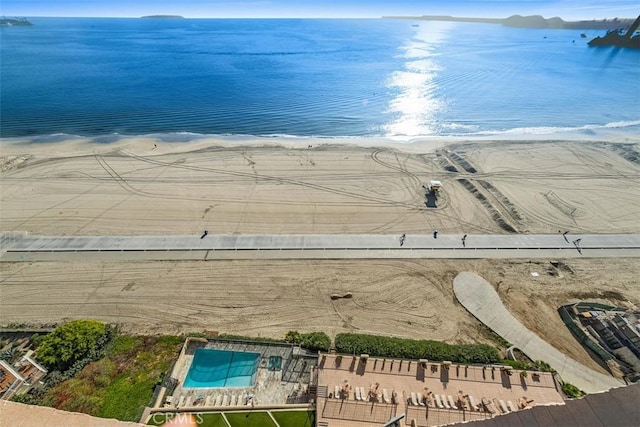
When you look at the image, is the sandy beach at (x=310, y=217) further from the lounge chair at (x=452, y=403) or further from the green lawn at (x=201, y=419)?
the green lawn at (x=201, y=419)

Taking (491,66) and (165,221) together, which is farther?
(491,66)

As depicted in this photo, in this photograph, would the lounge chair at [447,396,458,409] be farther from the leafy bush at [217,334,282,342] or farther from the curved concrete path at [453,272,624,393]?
the leafy bush at [217,334,282,342]

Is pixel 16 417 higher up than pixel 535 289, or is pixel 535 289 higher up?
pixel 16 417

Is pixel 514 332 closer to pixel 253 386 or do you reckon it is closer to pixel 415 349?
pixel 415 349

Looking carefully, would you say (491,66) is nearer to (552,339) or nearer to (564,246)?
(564,246)

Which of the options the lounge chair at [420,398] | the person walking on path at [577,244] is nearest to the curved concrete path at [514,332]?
the lounge chair at [420,398]

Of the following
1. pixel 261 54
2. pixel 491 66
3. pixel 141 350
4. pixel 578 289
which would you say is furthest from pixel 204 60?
pixel 578 289
